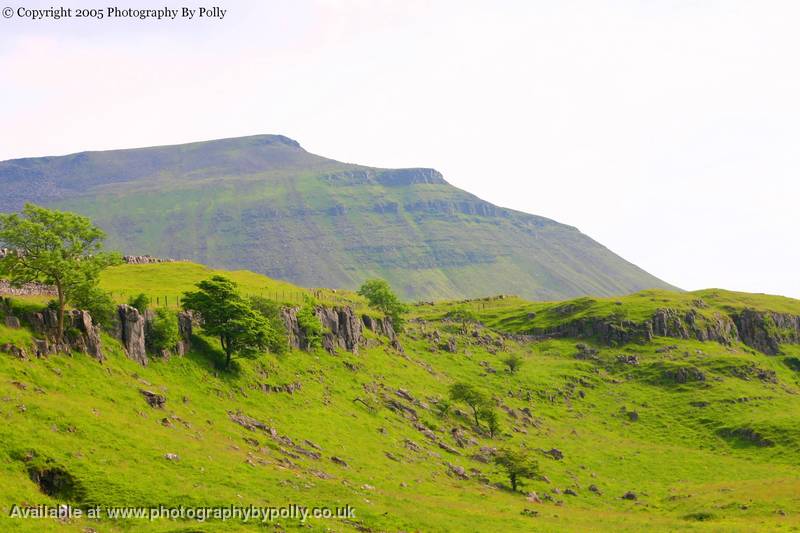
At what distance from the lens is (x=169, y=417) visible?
6700 centimetres

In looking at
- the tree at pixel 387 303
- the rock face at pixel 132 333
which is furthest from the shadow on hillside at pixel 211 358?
the tree at pixel 387 303

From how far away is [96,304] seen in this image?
2788 inches

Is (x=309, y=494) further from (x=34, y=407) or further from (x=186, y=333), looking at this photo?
(x=186, y=333)

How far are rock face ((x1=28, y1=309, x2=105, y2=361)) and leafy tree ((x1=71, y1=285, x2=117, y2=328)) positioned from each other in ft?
4.52

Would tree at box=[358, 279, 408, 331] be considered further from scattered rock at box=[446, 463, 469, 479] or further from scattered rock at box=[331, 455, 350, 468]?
scattered rock at box=[331, 455, 350, 468]

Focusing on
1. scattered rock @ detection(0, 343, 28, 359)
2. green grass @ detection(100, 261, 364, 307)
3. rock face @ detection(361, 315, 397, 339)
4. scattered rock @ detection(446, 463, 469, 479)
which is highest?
green grass @ detection(100, 261, 364, 307)

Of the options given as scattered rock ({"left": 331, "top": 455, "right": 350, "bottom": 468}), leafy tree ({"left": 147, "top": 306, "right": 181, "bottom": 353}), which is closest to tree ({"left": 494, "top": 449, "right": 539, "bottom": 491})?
scattered rock ({"left": 331, "top": 455, "right": 350, "bottom": 468})

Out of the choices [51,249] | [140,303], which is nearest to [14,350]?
[51,249]

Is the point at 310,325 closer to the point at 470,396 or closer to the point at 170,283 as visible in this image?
the point at 170,283

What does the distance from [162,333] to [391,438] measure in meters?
35.6

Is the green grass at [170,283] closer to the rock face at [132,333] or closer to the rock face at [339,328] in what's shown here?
the rock face at [339,328]

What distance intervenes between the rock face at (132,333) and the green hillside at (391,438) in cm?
182

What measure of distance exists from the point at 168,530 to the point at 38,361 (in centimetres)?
2714

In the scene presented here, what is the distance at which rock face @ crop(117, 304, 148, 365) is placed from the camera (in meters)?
74.5
